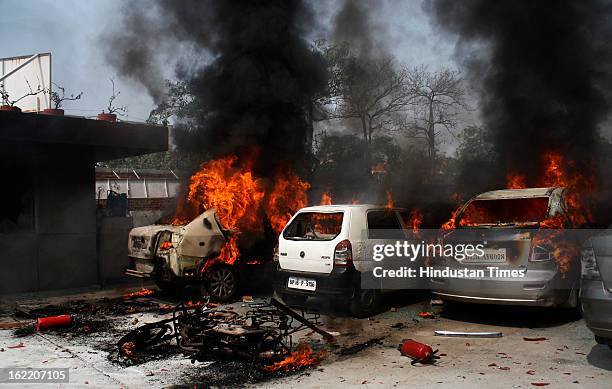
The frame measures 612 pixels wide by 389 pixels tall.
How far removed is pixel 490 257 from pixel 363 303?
199 cm

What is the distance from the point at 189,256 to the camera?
8.96 metres

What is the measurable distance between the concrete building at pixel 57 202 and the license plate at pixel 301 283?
5410 mm

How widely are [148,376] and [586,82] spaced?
1252cm

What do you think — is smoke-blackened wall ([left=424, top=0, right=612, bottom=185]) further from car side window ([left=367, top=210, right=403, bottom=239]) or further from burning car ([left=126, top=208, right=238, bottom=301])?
burning car ([left=126, top=208, right=238, bottom=301])

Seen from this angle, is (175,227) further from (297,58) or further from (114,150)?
(297,58)

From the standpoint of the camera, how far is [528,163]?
13.4 meters

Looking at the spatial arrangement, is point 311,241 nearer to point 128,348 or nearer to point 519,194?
point 128,348

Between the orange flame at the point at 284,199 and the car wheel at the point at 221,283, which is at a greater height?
the orange flame at the point at 284,199

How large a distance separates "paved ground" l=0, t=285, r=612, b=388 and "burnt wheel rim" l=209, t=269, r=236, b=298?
3.74 ft

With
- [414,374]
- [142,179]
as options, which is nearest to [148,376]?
[414,374]

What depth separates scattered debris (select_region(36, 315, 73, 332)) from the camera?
285 inches

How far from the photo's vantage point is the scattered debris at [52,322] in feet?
23.8

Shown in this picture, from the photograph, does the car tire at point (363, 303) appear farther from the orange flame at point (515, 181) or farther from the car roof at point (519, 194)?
the orange flame at point (515, 181)

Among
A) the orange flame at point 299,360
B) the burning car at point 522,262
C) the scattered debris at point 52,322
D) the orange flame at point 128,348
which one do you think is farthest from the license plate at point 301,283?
the scattered debris at point 52,322
